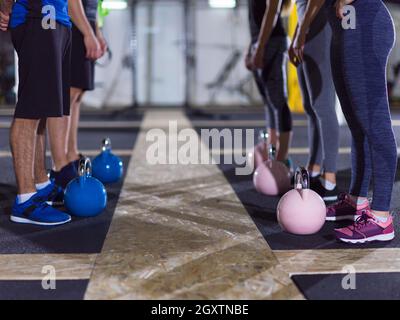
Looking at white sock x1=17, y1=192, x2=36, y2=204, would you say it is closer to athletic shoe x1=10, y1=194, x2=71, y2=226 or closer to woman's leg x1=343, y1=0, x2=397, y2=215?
athletic shoe x1=10, y1=194, x2=71, y2=226

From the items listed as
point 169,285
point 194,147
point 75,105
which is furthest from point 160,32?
point 169,285

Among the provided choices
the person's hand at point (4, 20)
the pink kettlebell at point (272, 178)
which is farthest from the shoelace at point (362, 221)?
the person's hand at point (4, 20)

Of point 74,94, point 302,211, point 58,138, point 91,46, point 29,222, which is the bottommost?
point 29,222

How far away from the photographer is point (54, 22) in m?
2.04

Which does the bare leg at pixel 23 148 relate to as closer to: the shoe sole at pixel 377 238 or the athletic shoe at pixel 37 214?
the athletic shoe at pixel 37 214

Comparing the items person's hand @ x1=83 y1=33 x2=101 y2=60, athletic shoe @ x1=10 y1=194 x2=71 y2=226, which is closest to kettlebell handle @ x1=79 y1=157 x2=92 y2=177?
athletic shoe @ x1=10 y1=194 x2=71 y2=226

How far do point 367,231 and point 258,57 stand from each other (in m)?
1.30

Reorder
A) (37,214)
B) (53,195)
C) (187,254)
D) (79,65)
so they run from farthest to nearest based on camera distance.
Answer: (79,65) → (53,195) → (37,214) → (187,254)

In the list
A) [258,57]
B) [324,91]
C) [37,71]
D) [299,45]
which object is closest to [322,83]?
[324,91]

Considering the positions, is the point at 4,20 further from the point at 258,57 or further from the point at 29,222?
the point at 258,57

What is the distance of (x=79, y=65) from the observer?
8.71ft

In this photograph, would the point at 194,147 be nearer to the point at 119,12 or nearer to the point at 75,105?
the point at 75,105

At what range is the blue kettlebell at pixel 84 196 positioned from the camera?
7.04 ft
